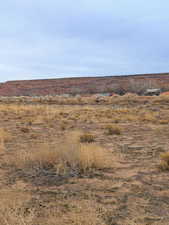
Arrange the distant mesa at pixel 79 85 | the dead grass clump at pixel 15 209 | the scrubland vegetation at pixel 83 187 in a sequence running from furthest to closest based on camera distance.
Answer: the distant mesa at pixel 79 85, the scrubland vegetation at pixel 83 187, the dead grass clump at pixel 15 209

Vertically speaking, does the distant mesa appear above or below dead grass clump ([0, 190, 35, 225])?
above

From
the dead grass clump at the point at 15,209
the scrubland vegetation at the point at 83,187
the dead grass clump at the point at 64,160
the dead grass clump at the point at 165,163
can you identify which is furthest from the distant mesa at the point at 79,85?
the dead grass clump at the point at 15,209

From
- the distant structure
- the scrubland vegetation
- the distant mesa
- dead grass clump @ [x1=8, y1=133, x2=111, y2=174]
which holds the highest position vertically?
the distant mesa

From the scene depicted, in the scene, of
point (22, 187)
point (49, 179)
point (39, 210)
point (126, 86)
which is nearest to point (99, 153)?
point (49, 179)

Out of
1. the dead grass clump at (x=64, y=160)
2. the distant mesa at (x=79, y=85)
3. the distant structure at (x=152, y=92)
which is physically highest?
the distant mesa at (x=79, y=85)

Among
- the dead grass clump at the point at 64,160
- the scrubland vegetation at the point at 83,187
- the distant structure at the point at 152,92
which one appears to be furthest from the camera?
the distant structure at the point at 152,92

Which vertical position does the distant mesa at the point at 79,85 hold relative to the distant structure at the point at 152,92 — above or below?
above

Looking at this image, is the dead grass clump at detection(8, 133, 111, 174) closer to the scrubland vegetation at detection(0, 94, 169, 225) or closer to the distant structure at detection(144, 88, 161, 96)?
the scrubland vegetation at detection(0, 94, 169, 225)

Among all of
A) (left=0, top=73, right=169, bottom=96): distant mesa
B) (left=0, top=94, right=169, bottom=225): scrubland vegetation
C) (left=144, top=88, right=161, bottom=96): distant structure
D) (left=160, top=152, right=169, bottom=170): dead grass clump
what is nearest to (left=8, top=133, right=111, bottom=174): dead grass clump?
(left=0, top=94, right=169, bottom=225): scrubland vegetation

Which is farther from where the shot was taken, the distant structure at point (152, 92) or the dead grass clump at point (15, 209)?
the distant structure at point (152, 92)

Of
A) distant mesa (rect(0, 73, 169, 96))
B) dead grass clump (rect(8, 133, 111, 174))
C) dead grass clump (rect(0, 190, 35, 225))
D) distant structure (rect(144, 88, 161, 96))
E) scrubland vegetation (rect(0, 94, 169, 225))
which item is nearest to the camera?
dead grass clump (rect(0, 190, 35, 225))

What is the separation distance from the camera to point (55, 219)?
2.59 metres

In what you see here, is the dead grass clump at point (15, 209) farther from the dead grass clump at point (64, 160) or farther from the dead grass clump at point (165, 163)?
the dead grass clump at point (165, 163)

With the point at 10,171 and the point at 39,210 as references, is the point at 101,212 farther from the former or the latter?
the point at 10,171
